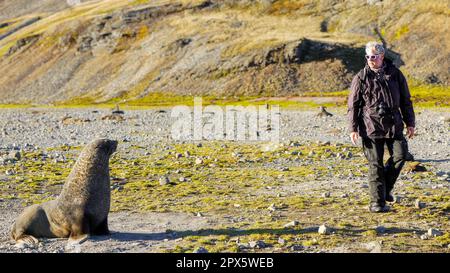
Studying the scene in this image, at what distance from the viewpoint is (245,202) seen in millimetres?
14094

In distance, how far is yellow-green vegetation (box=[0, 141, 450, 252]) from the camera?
405 inches

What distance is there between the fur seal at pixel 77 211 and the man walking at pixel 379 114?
5.31m

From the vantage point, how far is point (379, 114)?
11516 millimetres

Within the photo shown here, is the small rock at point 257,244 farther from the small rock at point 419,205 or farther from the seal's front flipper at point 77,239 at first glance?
the small rock at point 419,205

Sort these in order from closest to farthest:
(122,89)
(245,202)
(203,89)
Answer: (245,202)
(203,89)
(122,89)

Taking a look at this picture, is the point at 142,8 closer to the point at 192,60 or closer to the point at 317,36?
the point at 192,60

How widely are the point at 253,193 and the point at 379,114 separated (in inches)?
199

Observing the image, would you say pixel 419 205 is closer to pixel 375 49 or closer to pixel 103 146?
pixel 375 49

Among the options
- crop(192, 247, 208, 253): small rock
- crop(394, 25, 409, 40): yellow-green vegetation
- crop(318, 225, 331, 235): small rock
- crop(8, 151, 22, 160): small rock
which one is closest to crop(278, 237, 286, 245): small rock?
crop(318, 225, 331, 235): small rock

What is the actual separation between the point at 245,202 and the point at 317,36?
350 feet

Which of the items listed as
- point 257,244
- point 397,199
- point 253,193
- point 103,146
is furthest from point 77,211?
point 397,199

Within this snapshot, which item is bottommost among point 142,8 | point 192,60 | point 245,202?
point 245,202
